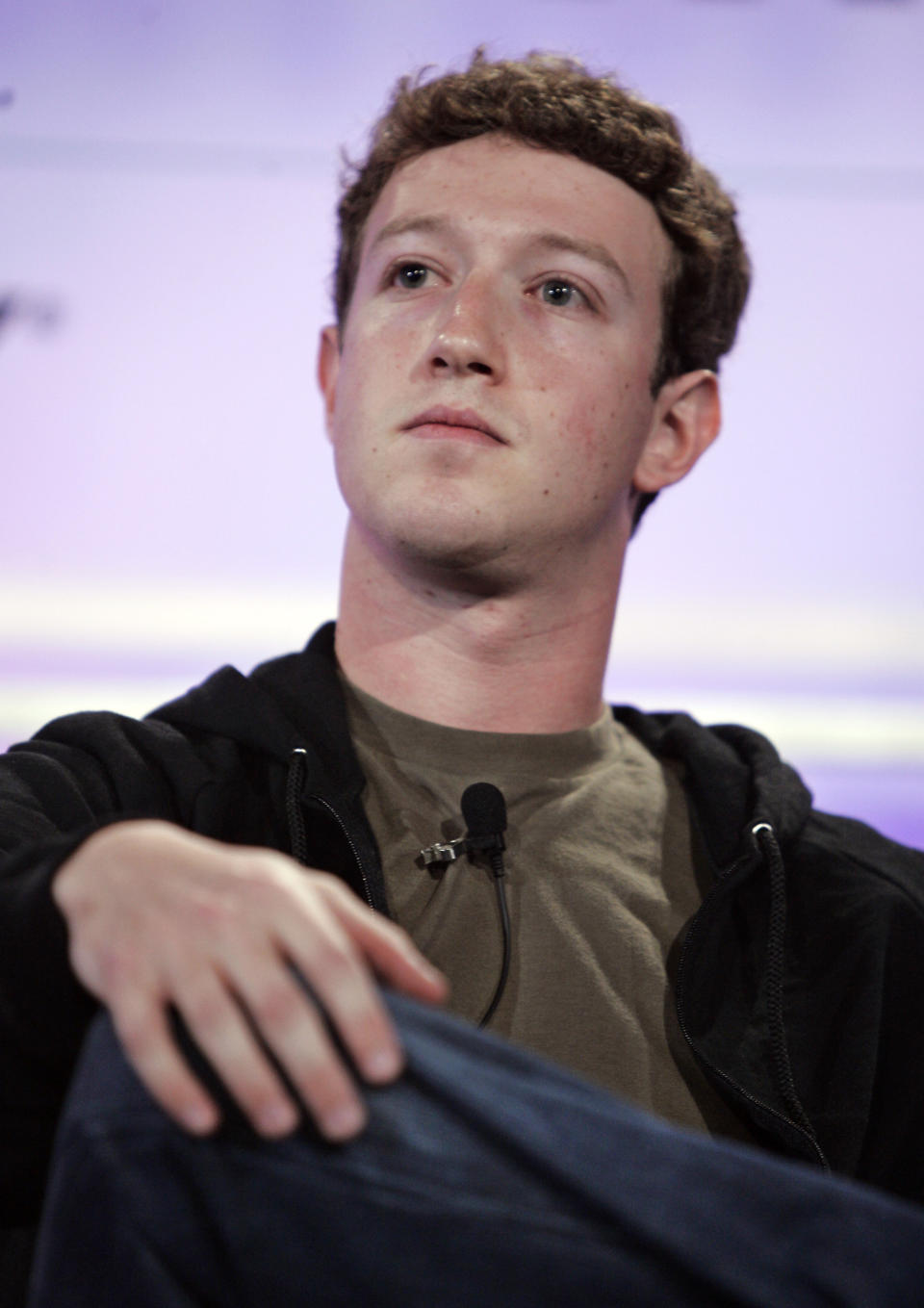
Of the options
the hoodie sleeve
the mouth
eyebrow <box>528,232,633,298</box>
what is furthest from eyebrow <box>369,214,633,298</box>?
the hoodie sleeve

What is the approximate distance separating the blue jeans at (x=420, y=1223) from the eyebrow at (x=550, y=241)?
1113 mm

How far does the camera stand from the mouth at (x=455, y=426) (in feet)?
4.70

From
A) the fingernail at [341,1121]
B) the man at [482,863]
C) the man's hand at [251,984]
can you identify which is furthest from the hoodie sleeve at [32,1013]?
the fingernail at [341,1121]

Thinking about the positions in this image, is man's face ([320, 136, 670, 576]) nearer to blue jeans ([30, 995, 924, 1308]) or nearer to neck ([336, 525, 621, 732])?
neck ([336, 525, 621, 732])

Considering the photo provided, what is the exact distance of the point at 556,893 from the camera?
4.32ft

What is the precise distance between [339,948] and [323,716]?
75 centimetres

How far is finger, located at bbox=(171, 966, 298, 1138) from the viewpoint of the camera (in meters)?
0.64

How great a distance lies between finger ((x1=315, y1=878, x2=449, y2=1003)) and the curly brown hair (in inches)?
44.5

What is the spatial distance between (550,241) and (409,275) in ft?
0.57

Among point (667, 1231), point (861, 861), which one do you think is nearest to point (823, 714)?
point (861, 861)

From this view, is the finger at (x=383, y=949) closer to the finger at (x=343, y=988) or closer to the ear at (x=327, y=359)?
the finger at (x=343, y=988)

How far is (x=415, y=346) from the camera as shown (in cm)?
151

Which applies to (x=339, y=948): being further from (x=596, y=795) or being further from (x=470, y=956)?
(x=596, y=795)

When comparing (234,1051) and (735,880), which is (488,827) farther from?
(234,1051)
